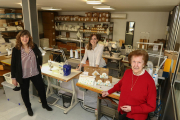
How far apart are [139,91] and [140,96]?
55 mm

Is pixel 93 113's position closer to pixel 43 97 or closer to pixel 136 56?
pixel 43 97

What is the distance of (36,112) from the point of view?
105 inches

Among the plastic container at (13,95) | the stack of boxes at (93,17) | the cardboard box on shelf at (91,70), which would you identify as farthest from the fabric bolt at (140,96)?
the stack of boxes at (93,17)

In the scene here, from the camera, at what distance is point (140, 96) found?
54.9 inches

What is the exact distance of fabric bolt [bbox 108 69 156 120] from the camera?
4.41 feet

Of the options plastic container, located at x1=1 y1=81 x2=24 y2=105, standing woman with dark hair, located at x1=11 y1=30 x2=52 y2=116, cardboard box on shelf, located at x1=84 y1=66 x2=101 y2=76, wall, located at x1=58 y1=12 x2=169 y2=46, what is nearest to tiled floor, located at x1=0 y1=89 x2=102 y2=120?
plastic container, located at x1=1 y1=81 x2=24 y2=105

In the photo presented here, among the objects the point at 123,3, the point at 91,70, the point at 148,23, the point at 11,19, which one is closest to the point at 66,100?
the point at 91,70

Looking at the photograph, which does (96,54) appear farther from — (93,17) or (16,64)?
(93,17)

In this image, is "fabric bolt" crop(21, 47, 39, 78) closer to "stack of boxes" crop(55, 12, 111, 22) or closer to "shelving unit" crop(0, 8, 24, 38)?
"shelving unit" crop(0, 8, 24, 38)

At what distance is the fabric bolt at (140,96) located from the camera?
52.9 inches

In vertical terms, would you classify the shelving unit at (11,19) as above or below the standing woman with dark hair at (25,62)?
→ above

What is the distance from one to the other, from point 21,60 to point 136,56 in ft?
6.20

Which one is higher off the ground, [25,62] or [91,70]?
[25,62]

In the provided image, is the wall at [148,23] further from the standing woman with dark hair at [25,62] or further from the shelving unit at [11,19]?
the standing woman with dark hair at [25,62]
